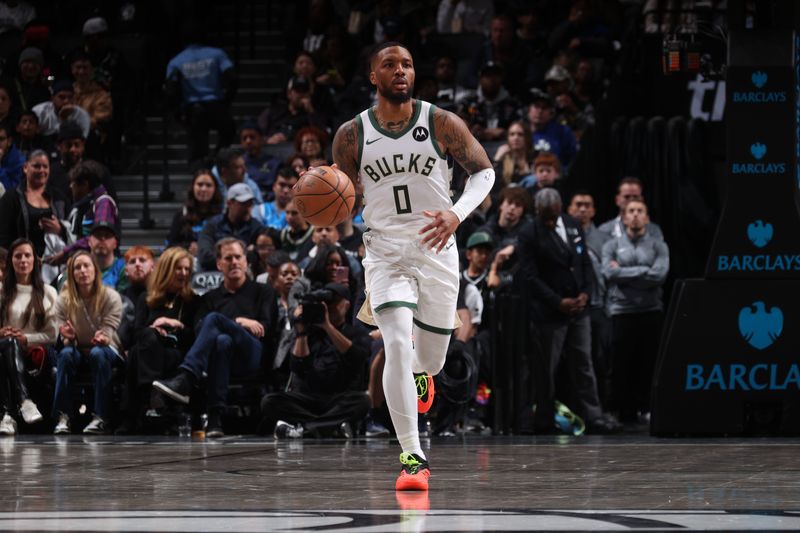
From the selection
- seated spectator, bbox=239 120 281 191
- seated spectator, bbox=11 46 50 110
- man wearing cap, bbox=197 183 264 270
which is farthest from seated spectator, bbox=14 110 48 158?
man wearing cap, bbox=197 183 264 270

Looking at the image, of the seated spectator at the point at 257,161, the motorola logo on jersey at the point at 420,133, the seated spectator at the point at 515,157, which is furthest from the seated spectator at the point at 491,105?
Answer: the motorola logo on jersey at the point at 420,133

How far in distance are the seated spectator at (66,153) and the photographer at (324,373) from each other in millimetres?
4483

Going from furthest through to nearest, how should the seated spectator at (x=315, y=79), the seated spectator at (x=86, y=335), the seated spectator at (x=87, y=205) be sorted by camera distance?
the seated spectator at (x=315, y=79) < the seated spectator at (x=87, y=205) < the seated spectator at (x=86, y=335)

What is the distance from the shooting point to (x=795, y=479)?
317 inches

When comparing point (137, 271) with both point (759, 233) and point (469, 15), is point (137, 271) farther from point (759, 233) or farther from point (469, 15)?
point (469, 15)

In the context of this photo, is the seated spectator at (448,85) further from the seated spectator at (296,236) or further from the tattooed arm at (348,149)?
the tattooed arm at (348,149)

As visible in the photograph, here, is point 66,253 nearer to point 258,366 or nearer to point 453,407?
point 258,366

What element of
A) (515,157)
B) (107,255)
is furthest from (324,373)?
(515,157)

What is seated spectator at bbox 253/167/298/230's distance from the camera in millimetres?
15359

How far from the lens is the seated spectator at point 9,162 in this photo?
16.9m

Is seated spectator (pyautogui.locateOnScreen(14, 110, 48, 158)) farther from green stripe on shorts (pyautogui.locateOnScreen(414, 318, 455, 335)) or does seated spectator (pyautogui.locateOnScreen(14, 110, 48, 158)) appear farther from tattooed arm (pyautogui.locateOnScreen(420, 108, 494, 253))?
tattooed arm (pyautogui.locateOnScreen(420, 108, 494, 253))

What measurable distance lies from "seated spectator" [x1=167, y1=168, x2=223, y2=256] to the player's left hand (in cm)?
767

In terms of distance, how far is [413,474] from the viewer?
7691mm

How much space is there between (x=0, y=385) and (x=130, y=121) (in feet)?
23.5
